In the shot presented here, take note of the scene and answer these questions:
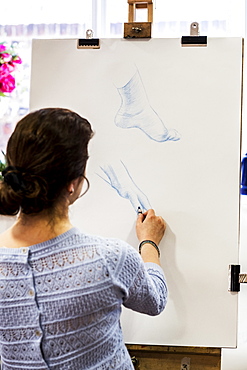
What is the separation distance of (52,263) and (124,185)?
525 millimetres

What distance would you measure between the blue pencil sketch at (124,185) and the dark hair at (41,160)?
497 mm

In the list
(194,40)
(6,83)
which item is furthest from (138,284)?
(6,83)

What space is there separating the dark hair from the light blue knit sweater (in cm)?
9

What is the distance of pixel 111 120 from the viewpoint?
1.47 metres

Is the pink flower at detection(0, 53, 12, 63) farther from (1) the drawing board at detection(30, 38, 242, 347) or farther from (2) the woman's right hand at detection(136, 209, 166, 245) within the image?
(2) the woman's right hand at detection(136, 209, 166, 245)

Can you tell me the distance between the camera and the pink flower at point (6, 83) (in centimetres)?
206

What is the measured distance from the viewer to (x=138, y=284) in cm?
105

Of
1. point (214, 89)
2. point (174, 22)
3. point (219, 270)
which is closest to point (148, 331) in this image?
point (219, 270)

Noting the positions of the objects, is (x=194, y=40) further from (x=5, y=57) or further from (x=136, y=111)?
→ (x=5, y=57)

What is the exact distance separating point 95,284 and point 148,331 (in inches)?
20.5

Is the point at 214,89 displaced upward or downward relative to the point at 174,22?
downward


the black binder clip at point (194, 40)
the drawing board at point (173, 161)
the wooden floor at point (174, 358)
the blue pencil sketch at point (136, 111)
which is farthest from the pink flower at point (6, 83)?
the wooden floor at point (174, 358)

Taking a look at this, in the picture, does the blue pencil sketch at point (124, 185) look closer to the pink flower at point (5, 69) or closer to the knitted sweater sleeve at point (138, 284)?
the knitted sweater sleeve at point (138, 284)

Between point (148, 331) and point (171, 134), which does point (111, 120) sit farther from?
point (148, 331)
